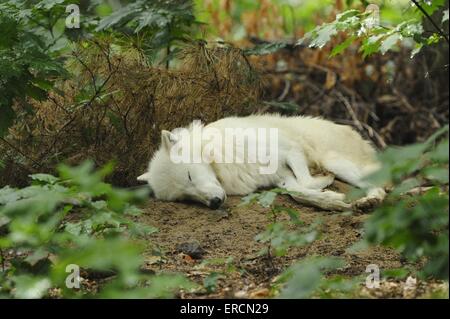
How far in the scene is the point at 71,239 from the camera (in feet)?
10.8

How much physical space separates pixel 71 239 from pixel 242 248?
2053 millimetres

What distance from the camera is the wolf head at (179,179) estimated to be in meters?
5.94

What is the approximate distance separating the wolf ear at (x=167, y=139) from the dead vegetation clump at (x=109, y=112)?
484mm

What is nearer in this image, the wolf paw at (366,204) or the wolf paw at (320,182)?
the wolf paw at (366,204)

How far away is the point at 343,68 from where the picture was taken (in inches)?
389

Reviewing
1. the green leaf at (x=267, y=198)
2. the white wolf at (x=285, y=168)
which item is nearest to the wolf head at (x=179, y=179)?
the white wolf at (x=285, y=168)

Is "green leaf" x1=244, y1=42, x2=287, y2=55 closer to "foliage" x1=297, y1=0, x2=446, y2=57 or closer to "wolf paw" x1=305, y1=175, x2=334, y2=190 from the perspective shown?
"wolf paw" x1=305, y1=175, x2=334, y2=190

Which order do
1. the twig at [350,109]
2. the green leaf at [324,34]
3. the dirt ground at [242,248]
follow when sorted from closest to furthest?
the dirt ground at [242,248] < the green leaf at [324,34] < the twig at [350,109]

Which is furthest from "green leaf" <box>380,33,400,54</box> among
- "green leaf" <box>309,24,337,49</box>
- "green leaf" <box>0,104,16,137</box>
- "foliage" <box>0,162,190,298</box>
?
"green leaf" <box>0,104,16,137</box>

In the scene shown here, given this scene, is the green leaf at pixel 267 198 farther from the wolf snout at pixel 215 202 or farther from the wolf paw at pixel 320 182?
the wolf paw at pixel 320 182

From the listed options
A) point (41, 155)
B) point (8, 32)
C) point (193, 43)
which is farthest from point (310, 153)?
point (8, 32)

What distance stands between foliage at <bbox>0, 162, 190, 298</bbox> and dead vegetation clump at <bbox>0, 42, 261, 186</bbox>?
2.19 metres
